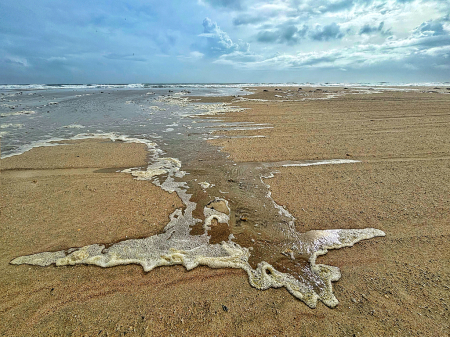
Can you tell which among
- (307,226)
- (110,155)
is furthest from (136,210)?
(110,155)

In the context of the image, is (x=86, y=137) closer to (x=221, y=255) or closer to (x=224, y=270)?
(x=221, y=255)

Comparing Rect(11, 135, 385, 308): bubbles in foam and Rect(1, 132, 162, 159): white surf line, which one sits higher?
Rect(11, 135, 385, 308): bubbles in foam

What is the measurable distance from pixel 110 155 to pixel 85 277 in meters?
5.90

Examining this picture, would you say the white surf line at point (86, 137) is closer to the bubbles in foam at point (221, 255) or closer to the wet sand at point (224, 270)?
the wet sand at point (224, 270)

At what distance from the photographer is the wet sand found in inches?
105

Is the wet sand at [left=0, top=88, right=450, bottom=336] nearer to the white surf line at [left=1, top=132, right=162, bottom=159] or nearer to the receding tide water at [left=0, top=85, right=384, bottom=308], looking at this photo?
the receding tide water at [left=0, top=85, right=384, bottom=308]

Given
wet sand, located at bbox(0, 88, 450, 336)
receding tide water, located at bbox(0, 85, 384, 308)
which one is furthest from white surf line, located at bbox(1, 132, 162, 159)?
receding tide water, located at bbox(0, 85, 384, 308)

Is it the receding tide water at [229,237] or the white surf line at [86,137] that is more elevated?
the receding tide water at [229,237]

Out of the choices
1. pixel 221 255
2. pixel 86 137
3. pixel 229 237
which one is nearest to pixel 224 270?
pixel 221 255

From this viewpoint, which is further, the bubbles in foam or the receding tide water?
the receding tide water

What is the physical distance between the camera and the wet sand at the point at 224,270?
8.75 feet

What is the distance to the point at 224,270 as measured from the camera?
3.43m

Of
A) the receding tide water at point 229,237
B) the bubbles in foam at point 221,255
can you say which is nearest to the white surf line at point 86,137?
the receding tide water at point 229,237

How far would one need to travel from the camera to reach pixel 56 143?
9.84 meters
